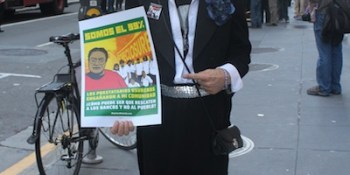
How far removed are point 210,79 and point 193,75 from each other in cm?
7

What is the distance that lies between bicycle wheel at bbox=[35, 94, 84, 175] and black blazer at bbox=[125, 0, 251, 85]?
204 centimetres

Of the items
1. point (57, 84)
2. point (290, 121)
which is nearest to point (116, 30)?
point (57, 84)

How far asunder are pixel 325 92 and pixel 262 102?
89cm

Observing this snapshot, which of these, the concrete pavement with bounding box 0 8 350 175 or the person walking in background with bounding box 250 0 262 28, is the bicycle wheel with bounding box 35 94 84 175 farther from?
the person walking in background with bounding box 250 0 262 28

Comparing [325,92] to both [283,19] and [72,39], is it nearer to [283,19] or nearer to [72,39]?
[72,39]

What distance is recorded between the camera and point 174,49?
226 cm

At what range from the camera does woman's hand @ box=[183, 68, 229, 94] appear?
2156 millimetres

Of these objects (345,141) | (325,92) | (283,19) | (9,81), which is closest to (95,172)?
(345,141)

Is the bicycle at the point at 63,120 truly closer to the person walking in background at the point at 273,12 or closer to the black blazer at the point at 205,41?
the black blazer at the point at 205,41

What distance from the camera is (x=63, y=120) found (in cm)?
434

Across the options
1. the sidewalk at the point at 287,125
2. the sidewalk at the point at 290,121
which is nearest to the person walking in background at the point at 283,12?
the sidewalk at the point at 290,121

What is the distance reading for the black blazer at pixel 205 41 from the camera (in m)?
2.25

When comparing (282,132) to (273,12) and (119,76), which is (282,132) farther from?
(273,12)

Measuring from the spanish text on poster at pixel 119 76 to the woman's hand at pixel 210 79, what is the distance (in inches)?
6.3
